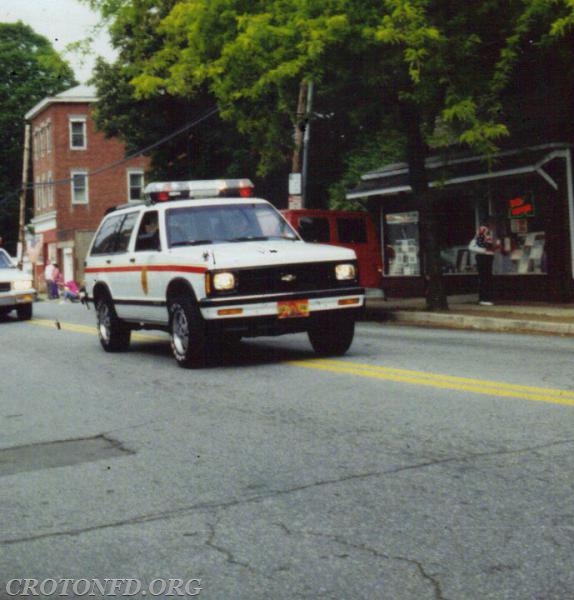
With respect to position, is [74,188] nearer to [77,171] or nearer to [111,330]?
[77,171]

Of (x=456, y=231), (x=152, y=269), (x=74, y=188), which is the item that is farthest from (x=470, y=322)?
(x=74, y=188)

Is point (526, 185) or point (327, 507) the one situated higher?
point (526, 185)

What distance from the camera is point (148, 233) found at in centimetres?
1324

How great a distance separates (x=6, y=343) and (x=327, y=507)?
1287 cm

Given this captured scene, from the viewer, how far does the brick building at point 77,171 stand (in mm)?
65812

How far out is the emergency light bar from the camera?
44.9 ft

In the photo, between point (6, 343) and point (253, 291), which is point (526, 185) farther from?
point (253, 291)

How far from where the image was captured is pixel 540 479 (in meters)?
5.74

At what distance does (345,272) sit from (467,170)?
12700 mm

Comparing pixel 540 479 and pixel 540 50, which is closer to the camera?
pixel 540 479

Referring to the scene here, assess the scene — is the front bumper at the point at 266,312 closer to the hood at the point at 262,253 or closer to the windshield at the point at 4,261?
the hood at the point at 262,253

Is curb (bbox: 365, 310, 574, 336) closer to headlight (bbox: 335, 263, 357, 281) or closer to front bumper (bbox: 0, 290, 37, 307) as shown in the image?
headlight (bbox: 335, 263, 357, 281)

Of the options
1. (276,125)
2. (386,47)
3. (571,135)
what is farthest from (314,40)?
(571,135)

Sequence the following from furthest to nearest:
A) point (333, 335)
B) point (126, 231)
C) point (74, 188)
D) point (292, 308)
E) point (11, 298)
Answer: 1. point (74, 188)
2. point (11, 298)
3. point (126, 231)
4. point (333, 335)
5. point (292, 308)
